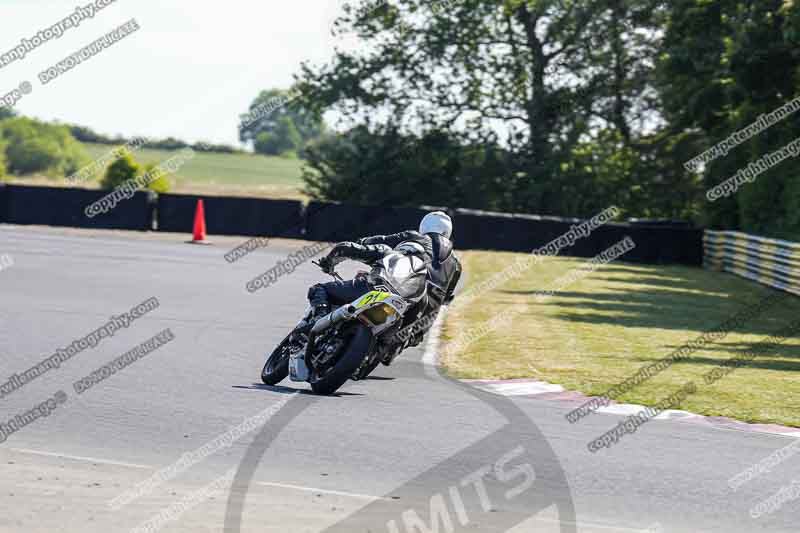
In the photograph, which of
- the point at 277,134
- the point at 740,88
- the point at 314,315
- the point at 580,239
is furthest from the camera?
the point at 277,134

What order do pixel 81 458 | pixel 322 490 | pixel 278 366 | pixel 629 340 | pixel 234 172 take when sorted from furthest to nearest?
pixel 234 172 < pixel 629 340 < pixel 278 366 < pixel 81 458 < pixel 322 490

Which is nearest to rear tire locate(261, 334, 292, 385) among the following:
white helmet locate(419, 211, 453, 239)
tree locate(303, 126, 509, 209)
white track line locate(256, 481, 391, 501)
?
white helmet locate(419, 211, 453, 239)

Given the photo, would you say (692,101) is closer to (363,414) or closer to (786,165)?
(786,165)

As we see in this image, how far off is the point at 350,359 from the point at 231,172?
94607mm

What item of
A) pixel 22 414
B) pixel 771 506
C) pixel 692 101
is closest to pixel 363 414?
pixel 22 414

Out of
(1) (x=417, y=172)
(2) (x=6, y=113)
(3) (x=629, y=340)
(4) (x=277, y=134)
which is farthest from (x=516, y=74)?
(4) (x=277, y=134)

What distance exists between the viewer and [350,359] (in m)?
10.6

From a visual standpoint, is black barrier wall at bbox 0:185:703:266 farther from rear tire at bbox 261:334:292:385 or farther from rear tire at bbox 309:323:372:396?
rear tire at bbox 309:323:372:396

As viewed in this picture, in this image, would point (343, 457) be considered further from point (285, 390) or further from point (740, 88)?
point (740, 88)

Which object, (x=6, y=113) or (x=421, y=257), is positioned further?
(x=6, y=113)

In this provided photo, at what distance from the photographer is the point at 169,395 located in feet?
35.2

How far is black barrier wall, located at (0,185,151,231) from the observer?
125 ft

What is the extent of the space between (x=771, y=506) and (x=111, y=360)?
6759mm

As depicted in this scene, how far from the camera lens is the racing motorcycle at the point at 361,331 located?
1060 cm
